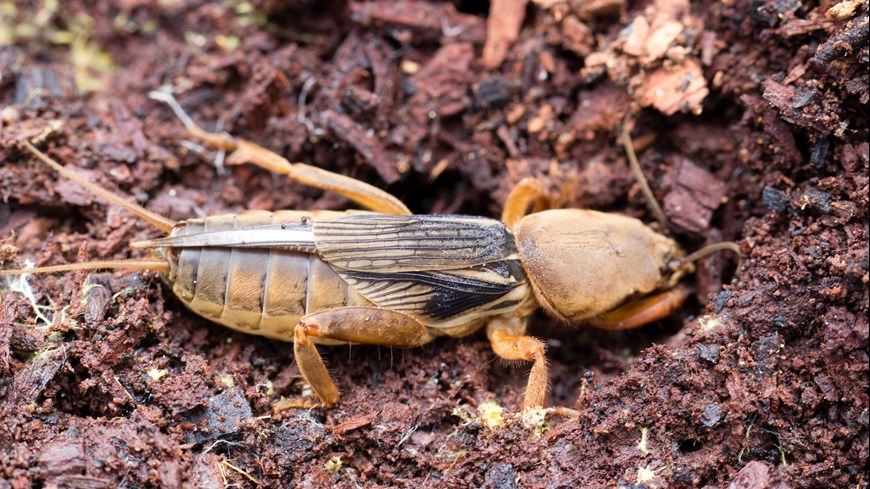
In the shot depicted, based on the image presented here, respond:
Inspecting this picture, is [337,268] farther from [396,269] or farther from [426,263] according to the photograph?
[426,263]

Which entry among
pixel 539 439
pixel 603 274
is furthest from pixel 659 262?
pixel 539 439

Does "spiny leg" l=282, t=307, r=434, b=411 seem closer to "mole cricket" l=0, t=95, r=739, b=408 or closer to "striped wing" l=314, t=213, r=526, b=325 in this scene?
"mole cricket" l=0, t=95, r=739, b=408

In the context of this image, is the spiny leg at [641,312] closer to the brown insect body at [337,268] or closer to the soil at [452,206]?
the soil at [452,206]

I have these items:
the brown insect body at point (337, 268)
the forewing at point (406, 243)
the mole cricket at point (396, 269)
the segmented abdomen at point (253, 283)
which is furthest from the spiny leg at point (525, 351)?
the segmented abdomen at point (253, 283)

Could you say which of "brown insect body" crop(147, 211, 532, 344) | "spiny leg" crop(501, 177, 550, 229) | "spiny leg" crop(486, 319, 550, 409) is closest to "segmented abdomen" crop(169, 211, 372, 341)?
"brown insect body" crop(147, 211, 532, 344)

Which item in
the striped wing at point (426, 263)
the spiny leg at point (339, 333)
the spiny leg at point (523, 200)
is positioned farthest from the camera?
the spiny leg at point (523, 200)

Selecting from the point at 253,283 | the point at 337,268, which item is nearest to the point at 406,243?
the point at 337,268
